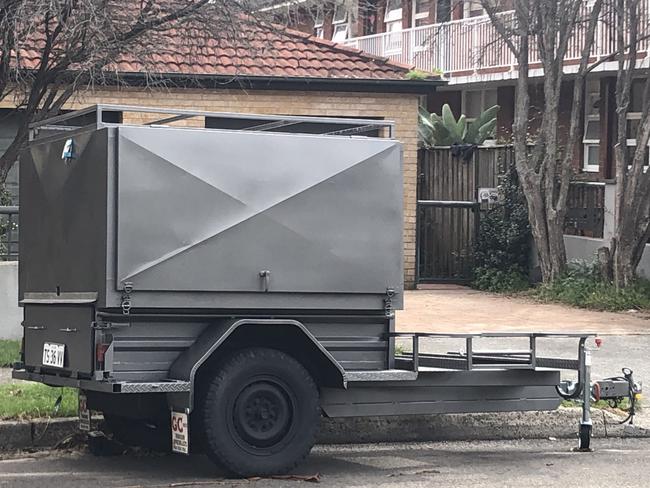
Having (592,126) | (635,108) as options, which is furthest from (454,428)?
(592,126)

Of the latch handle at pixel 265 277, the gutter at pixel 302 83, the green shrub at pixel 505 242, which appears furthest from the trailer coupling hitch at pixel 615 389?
the green shrub at pixel 505 242

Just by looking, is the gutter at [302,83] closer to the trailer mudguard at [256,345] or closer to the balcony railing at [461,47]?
the balcony railing at [461,47]

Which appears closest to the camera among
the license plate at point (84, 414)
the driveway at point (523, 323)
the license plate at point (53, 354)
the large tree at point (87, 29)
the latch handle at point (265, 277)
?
the latch handle at point (265, 277)

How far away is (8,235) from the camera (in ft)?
44.1

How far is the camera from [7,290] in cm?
1280

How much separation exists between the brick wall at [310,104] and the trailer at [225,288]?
10462mm

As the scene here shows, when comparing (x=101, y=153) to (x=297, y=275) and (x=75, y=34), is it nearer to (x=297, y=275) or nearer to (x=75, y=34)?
(x=297, y=275)

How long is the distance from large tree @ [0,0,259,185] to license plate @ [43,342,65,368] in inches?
138

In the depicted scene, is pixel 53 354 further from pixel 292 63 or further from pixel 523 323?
pixel 292 63

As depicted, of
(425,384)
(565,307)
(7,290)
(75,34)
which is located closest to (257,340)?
(425,384)

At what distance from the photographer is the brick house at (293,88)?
18891 millimetres

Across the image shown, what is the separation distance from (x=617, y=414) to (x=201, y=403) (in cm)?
401

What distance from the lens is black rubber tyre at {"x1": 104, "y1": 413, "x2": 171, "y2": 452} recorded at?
8625mm

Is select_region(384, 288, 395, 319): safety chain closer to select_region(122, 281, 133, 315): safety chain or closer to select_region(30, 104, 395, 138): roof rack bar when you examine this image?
select_region(30, 104, 395, 138): roof rack bar
